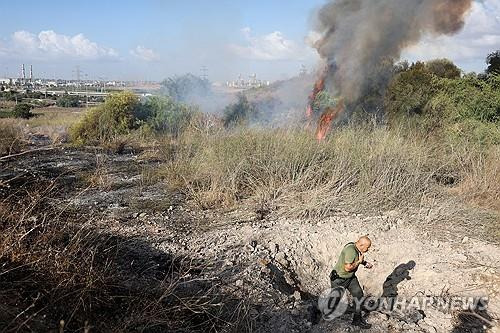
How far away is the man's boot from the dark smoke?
28.6ft

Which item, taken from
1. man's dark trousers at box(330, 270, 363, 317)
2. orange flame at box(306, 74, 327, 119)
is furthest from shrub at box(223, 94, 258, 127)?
man's dark trousers at box(330, 270, 363, 317)

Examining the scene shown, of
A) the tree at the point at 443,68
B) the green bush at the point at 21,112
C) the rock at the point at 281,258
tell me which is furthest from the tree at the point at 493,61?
the green bush at the point at 21,112

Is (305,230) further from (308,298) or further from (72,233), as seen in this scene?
(72,233)

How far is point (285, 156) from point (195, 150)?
2728 mm

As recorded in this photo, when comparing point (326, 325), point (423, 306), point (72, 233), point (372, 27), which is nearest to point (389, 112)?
point (372, 27)

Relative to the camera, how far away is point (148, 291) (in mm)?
4328

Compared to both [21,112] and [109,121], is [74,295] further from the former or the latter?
[21,112]

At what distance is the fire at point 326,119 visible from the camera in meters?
10.6

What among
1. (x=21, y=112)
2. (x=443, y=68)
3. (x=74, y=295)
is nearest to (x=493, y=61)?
(x=443, y=68)

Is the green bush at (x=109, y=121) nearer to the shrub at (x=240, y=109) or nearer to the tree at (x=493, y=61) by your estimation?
the shrub at (x=240, y=109)

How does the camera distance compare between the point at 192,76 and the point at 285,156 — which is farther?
the point at 192,76

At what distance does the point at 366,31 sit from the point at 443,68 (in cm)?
1016

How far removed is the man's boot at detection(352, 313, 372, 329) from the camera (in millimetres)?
4785

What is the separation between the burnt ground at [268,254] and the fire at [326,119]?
132 inches
